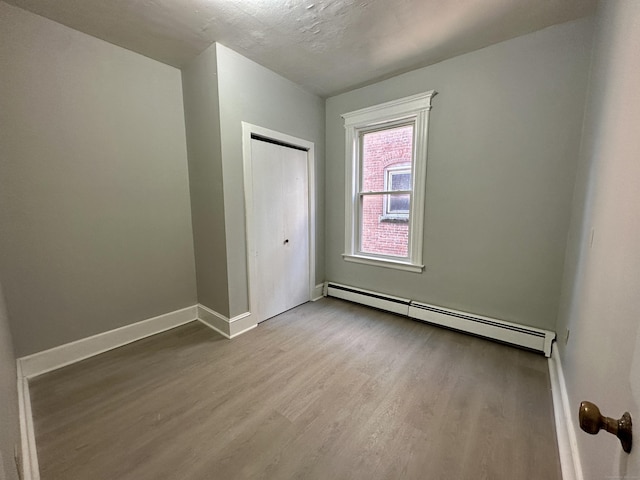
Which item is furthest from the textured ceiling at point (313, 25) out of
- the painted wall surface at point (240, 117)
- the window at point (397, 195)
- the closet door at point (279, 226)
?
the window at point (397, 195)

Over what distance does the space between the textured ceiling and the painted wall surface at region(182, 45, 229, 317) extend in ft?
0.73

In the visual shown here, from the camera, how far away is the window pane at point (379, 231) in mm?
2969

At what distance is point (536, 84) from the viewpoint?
2023 mm

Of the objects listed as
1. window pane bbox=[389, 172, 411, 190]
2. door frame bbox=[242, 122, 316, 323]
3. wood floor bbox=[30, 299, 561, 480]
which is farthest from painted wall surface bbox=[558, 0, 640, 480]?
door frame bbox=[242, 122, 316, 323]

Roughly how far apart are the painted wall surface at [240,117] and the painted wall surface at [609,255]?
2.43 m

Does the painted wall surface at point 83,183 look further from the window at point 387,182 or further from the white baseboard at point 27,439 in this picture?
the window at point 387,182

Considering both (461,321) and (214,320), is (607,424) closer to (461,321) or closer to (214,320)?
Result: (461,321)

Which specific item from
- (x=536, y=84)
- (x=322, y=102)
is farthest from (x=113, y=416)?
(x=536, y=84)

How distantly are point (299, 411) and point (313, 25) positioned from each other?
9.15 feet

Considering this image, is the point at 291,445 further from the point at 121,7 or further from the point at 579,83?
the point at 579,83

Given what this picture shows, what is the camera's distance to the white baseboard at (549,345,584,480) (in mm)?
1157

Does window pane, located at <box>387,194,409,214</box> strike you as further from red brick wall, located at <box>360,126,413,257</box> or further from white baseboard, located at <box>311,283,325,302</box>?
white baseboard, located at <box>311,283,325,302</box>

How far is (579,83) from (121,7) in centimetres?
338

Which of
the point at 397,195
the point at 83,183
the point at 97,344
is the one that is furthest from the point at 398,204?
the point at 97,344
